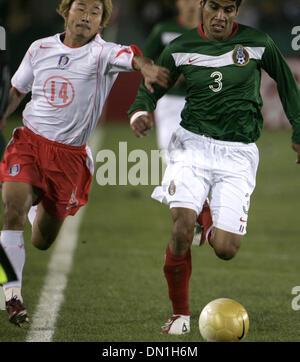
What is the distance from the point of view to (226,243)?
5.48 m

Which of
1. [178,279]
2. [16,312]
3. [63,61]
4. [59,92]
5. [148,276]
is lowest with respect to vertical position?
[148,276]

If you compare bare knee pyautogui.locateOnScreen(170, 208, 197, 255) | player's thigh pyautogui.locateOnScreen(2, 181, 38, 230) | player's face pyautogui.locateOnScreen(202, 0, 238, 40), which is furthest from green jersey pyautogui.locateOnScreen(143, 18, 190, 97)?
bare knee pyautogui.locateOnScreen(170, 208, 197, 255)

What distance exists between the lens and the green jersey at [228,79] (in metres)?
5.46

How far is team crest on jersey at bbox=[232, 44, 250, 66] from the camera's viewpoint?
Result: 547cm

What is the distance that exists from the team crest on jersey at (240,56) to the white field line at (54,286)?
7.25ft

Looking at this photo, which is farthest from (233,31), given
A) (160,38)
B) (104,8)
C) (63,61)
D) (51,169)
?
(160,38)

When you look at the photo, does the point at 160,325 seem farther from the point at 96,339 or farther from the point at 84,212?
the point at 84,212

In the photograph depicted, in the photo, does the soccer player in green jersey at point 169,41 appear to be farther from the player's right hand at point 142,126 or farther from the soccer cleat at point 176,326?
the soccer cleat at point 176,326

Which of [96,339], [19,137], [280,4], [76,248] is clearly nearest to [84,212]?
[76,248]

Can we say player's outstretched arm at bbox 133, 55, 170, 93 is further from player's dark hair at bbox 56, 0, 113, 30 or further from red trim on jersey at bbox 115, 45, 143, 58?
player's dark hair at bbox 56, 0, 113, 30

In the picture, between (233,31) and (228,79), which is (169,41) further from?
(228,79)

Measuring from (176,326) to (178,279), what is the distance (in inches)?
12.5

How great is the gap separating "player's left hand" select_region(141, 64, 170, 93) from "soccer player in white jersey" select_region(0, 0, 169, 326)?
23 cm

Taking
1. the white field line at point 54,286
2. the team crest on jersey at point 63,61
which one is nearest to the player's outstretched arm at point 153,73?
the team crest on jersey at point 63,61
